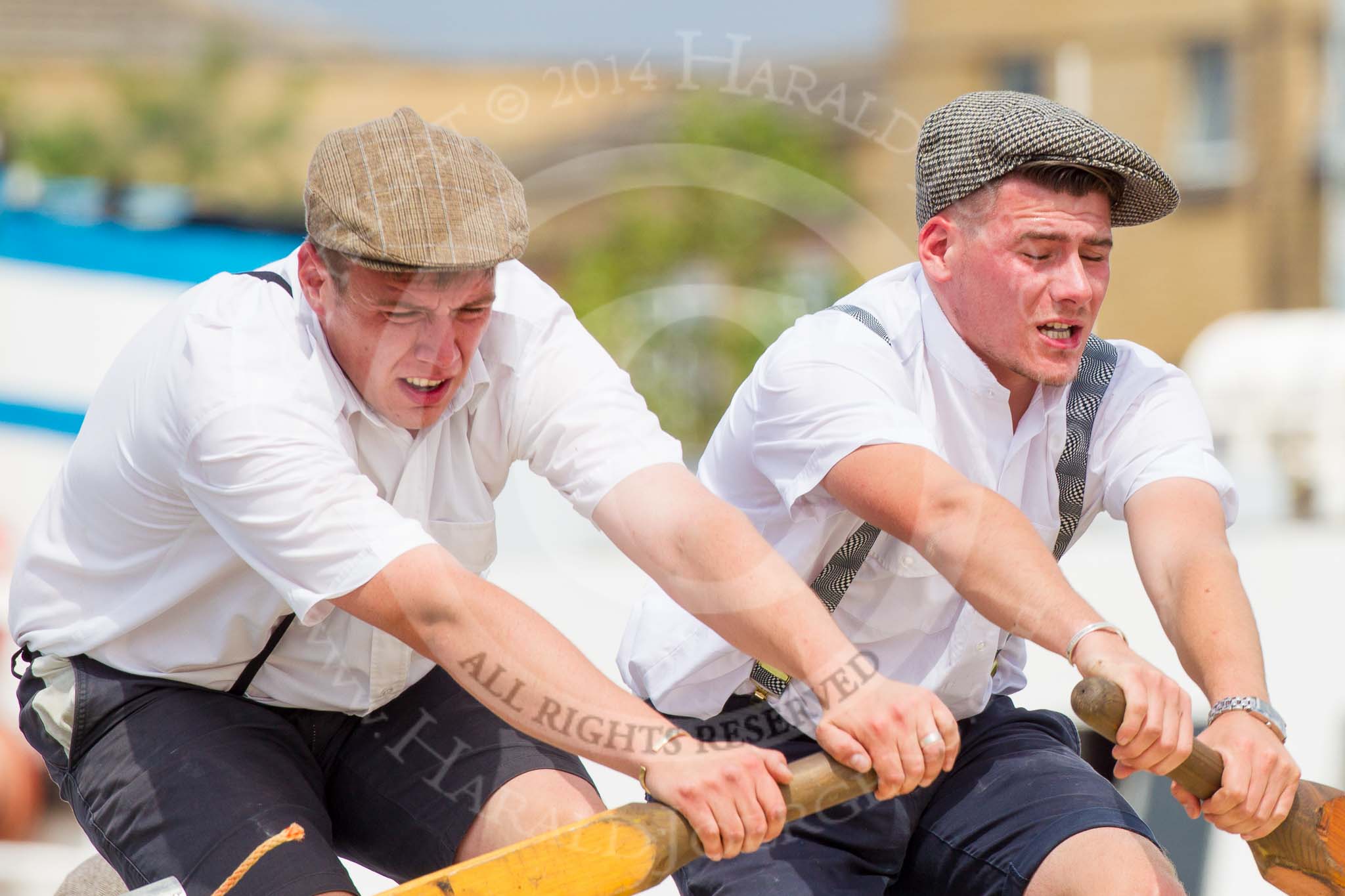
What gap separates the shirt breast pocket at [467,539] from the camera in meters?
2.08

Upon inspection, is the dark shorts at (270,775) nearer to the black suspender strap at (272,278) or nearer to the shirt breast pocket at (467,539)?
the shirt breast pocket at (467,539)

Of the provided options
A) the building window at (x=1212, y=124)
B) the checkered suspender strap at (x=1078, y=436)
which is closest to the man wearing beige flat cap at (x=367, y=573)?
the checkered suspender strap at (x=1078, y=436)

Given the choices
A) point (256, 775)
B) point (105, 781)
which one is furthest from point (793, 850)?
point (105, 781)

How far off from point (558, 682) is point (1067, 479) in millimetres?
893

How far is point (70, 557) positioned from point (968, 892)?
4.43 feet

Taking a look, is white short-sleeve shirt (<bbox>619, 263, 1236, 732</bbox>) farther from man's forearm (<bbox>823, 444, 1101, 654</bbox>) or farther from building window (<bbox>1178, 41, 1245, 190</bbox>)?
building window (<bbox>1178, 41, 1245, 190</bbox>)

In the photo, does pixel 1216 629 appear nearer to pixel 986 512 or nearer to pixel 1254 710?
Answer: pixel 1254 710

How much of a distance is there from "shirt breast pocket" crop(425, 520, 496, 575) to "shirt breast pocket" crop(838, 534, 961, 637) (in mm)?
527

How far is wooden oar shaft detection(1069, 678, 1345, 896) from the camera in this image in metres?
1.92

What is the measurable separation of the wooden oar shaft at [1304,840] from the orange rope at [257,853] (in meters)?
1.10

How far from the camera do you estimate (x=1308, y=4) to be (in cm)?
1448

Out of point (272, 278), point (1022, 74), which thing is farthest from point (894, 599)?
point (1022, 74)

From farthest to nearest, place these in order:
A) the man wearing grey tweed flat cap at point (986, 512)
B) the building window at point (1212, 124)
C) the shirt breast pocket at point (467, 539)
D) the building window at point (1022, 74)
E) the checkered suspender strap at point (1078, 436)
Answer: the building window at point (1212, 124) < the building window at point (1022, 74) < the checkered suspender strap at point (1078, 436) < the shirt breast pocket at point (467, 539) < the man wearing grey tweed flat cap at point (986, 512)

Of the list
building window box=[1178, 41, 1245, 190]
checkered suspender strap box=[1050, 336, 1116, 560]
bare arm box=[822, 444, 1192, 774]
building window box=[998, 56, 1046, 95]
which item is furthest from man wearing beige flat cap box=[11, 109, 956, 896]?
building window box=[1178, 41, 1245, 190]
